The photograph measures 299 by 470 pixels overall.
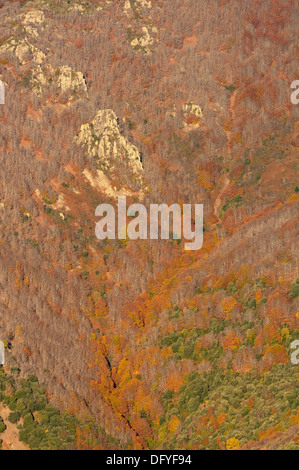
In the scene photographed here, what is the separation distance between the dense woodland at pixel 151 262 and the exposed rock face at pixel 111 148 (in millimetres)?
575

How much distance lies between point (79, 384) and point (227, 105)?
79119 mm

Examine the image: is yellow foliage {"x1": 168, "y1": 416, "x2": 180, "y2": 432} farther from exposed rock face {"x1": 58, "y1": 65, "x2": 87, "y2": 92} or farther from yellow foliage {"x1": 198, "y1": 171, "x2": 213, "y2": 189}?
exposed rock face {"x1": 58, "y1": 65, "x2": 87, "y2": 92}

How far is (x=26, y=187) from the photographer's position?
555 ft

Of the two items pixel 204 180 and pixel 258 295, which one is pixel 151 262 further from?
pixel 258 295

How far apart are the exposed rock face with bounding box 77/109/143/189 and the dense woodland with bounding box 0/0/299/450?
575mm

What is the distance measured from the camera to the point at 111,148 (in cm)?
17812

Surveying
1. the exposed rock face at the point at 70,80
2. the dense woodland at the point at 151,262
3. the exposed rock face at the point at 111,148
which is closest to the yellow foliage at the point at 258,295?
the dense woodland at the point at 151,262

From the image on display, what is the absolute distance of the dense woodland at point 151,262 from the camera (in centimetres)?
13212

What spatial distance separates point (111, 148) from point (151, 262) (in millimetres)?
27538

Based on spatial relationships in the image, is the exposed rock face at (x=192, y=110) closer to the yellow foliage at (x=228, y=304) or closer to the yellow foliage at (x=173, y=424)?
the yellow foliage at (x=228, y=304)

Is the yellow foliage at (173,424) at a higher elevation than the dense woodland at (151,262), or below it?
below

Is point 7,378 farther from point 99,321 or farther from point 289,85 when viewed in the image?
point 289,85

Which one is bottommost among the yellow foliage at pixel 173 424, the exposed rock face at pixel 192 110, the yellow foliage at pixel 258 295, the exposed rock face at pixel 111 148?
the yellow foliage at pixel 173 424

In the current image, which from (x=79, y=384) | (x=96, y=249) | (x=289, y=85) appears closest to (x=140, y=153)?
(x=96, y=249)
